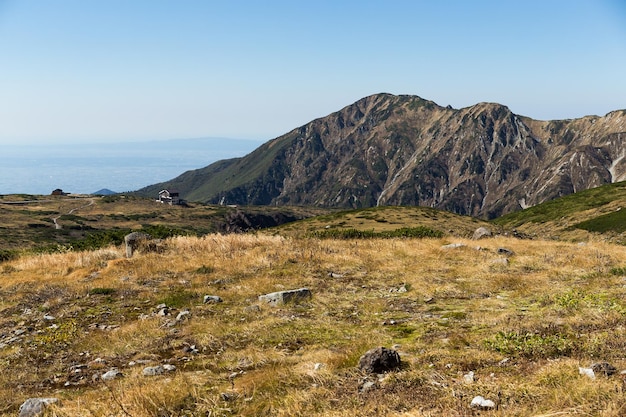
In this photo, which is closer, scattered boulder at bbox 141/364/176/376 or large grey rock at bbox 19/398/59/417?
large grey rock at bbox 19/398/59/417

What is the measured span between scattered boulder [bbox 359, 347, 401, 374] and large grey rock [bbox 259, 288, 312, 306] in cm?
621

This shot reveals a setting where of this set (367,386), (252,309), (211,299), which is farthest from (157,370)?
(211,299)

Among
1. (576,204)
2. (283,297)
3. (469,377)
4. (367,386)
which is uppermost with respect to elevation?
(469,377)

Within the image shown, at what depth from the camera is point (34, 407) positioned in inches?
260

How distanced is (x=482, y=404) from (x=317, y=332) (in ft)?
18.2

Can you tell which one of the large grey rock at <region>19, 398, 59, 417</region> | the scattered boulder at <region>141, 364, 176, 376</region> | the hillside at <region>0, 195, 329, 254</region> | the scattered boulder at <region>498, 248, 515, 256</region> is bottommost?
the hillside at <region>0, 195, 329, 254</region>

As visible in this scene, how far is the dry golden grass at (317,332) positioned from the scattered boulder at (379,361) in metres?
0.24

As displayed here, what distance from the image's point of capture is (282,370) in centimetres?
767

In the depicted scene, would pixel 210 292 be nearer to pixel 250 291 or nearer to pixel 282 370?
pixel 250 291

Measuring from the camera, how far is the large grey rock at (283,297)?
1358 centimetres

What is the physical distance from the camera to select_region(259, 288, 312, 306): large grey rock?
535 inches

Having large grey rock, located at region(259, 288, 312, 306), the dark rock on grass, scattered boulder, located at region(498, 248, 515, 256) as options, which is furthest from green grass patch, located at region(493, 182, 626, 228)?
the dark rock on grass

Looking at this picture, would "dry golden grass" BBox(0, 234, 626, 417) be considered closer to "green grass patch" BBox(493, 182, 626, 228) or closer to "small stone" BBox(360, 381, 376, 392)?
"small stone" BBox(360, 381, 376, 392)

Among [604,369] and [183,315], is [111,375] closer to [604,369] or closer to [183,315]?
[183,315]
